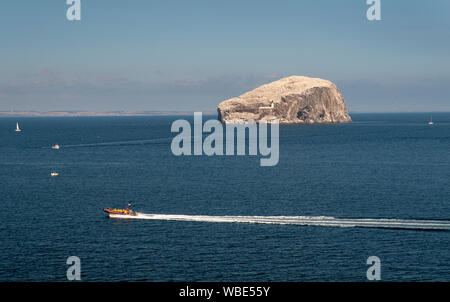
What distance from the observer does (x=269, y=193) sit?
161250 mm

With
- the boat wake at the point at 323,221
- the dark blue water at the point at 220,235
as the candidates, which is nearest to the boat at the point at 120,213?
the boat wake at the point at 323,221

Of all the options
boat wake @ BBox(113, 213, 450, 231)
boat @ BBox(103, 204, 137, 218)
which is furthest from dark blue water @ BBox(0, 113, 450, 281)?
boat wake @ BBox(113, 213, 450, 231)

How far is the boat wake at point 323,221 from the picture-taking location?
385 ft

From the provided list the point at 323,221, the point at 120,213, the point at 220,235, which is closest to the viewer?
the point at 220,235

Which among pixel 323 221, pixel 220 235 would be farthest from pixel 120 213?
pixel 323 221

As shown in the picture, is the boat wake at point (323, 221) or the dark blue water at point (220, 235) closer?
the dark blue water at point (220, 235)

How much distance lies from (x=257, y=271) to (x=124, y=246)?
27940 millimetres

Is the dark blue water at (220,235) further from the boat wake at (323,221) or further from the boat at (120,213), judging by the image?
the boat wake at (323,221)

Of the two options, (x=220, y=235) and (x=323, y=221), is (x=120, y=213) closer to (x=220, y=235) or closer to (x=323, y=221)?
(x=220, y=235)

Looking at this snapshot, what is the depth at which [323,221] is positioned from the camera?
401ft

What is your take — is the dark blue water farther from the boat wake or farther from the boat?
the boat wake
